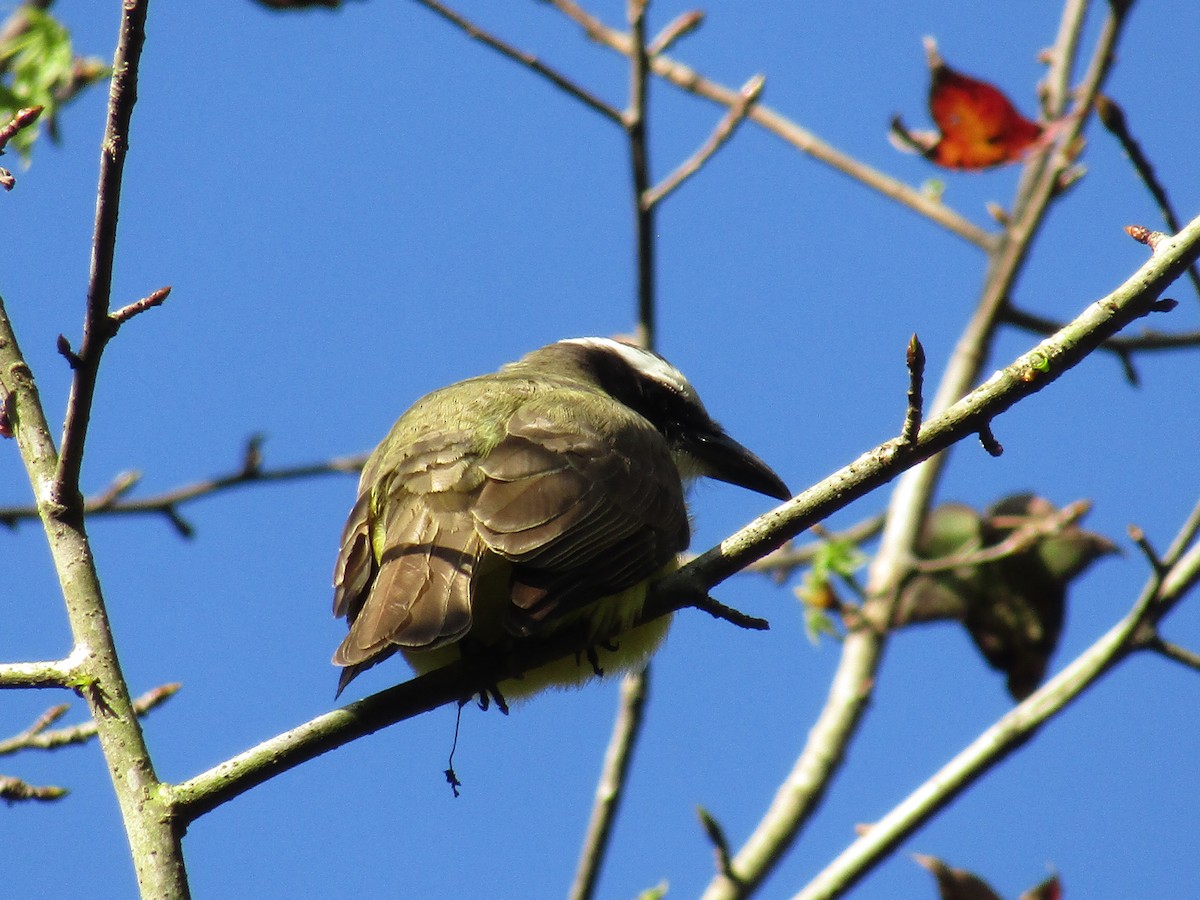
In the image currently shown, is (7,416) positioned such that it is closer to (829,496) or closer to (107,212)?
(107,212)

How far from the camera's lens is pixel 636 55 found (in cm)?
525

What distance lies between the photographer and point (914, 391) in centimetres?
312

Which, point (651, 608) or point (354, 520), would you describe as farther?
point (354, 520)

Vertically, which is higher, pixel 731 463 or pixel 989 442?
pixel 731 463

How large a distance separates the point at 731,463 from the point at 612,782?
1175 mm

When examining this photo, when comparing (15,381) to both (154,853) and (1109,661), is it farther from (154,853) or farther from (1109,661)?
(1109,661)

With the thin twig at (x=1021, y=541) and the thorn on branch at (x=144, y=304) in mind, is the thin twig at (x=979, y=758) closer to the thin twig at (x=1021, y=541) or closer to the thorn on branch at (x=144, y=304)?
the thin twig at (x=1021, y=541)

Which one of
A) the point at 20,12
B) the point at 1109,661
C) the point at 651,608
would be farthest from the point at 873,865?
the point at 20,12

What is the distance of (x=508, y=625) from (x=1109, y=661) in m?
2.14

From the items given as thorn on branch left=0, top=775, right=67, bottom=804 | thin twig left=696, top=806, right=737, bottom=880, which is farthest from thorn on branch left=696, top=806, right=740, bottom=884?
thorn on branch left=0, top=775, right=67, bottom=804

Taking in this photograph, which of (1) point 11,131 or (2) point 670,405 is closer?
(1) point 11,131

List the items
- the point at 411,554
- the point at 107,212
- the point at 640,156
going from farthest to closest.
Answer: the point at 640,156 < the point at 411,554 < the point at 107,212

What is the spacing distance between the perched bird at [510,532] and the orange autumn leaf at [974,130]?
1.26 meters

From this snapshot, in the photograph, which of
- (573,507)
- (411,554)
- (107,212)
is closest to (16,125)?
(107,212)
